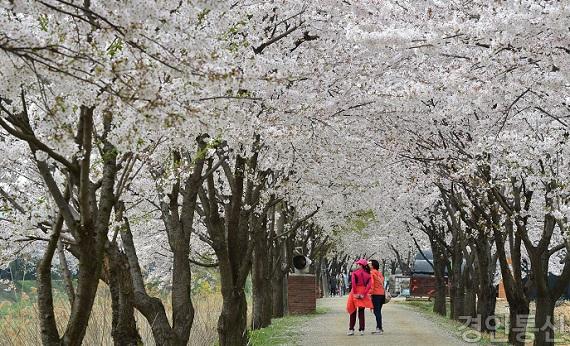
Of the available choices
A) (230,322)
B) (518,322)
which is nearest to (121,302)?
(230,322)

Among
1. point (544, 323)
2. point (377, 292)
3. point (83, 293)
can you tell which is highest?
point (377, 292)

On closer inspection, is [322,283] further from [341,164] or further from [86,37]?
[86,37]

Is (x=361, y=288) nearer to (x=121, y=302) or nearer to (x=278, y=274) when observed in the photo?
(x=121, y=302)

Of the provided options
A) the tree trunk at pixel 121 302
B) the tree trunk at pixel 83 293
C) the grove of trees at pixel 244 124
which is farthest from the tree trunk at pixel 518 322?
the tree trunk at pixel 83 293

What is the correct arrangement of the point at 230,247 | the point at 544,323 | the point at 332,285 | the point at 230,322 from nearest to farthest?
the point at 230,322
the point at 230,247
the point at 544,323
the point at 332,285

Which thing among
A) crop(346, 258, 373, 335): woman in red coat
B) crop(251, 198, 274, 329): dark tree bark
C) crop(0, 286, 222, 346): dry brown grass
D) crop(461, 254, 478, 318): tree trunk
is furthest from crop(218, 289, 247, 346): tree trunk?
crop(461, 254, 478, 318): tree trunk

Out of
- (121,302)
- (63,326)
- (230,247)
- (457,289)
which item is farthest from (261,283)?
(121,302)

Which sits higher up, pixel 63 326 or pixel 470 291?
pixel 470 291

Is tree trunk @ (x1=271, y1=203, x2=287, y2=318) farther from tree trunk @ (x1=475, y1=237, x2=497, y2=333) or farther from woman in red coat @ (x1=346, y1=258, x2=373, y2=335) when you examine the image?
woman in red coat @ (x1=346, y1=258, x2=373, y2=335)

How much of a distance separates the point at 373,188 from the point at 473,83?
18.5 m

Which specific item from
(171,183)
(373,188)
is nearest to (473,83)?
(171,183)

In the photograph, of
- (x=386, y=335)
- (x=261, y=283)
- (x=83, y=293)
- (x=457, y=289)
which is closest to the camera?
(x=83, y=293)

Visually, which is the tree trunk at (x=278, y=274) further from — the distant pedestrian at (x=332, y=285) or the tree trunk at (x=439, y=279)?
the distant pedestrian at (x=332, y=285)

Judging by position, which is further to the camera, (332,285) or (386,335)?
(332,285)
